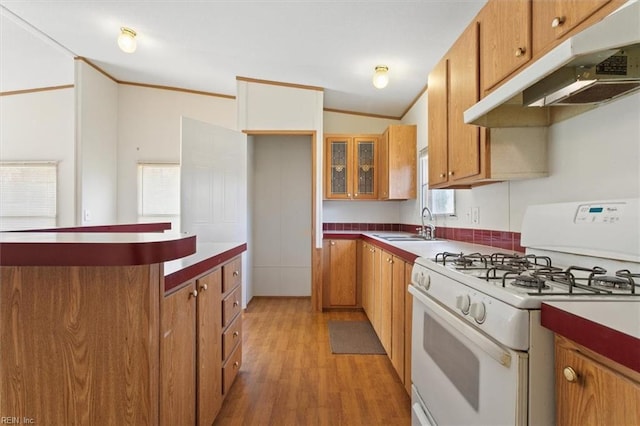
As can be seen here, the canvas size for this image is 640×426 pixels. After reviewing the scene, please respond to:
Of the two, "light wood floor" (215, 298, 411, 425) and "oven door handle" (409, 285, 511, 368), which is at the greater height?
"oven door handle" (409, 285, 511, 368)

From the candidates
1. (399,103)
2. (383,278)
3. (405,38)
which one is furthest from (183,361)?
(399,103)

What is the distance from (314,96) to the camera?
377 cm

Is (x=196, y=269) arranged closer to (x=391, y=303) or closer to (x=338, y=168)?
(x=391, y=303)

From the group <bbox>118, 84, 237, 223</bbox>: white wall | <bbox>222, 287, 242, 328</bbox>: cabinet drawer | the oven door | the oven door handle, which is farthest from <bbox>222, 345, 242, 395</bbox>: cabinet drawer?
<bbox>118, 84, 237, 223</bbox>: white wall

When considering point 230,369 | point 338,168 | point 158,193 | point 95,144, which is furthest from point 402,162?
point 95,144

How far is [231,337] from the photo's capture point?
1989 millimetres

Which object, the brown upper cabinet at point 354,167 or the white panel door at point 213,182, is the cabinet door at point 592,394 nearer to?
the white panel door at point 213,182

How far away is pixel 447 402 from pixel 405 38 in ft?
7.92

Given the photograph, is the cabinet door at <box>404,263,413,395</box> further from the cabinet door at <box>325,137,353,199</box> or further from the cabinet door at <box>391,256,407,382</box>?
the cabinet door at <box>325,137,353,199</box>

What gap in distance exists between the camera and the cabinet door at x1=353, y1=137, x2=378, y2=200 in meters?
4.01

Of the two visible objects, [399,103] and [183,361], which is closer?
[183,361]

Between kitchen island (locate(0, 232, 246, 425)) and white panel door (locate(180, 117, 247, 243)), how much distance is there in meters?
2.19

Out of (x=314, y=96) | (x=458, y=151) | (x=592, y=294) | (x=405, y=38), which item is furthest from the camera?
(x=314, y=96)

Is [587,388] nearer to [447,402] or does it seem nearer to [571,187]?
[447,402]
